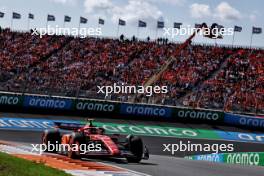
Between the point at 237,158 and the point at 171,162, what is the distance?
8.07 m

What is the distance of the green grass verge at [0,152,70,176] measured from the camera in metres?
10.2

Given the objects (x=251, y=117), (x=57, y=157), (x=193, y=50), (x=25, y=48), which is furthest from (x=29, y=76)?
(x=57, y=157)

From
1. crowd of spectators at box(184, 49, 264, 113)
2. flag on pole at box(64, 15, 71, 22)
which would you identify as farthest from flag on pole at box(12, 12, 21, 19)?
crowd of spectators at box(184, 49, 264, 113)

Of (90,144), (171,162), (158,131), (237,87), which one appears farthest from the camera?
(237,87)

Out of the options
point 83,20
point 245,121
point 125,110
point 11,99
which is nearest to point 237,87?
point 245,121

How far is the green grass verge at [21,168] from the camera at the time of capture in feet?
33.6

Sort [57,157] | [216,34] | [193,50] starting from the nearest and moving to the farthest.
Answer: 1. [57,157]
2. [216,34]
3. [193,50]

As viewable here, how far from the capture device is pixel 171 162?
57.9 feet

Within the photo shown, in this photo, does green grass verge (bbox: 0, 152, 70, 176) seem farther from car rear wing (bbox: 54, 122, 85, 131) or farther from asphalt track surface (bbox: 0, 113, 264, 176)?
car rear wing (bbox: 54, 122, 85, 131)

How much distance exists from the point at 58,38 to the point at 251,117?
101ft

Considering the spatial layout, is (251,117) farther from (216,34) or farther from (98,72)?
(98,72)

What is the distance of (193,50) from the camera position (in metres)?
50.2

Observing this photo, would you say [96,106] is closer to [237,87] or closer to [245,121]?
[245,121]

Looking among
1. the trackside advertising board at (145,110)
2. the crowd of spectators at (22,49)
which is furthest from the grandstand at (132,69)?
the trackside advertising board at (145,110)
